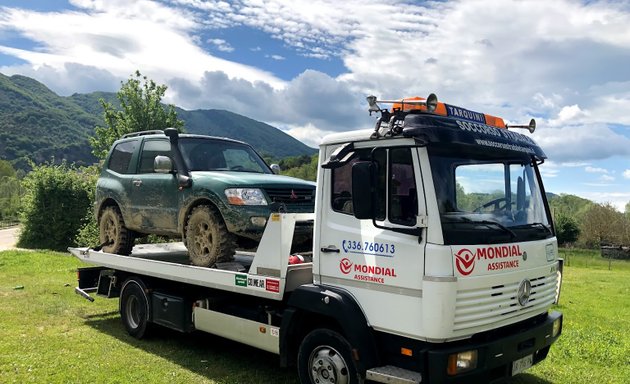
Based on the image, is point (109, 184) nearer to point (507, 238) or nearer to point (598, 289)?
point (507, 238)

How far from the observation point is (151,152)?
7445mm

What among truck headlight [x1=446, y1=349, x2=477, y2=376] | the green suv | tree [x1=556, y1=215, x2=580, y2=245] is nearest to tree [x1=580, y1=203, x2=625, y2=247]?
tree [x1=556, y1=215, x2=580, y2=245]

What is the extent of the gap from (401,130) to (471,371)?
1971 mm

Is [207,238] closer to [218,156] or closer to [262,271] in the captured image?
[262,271]

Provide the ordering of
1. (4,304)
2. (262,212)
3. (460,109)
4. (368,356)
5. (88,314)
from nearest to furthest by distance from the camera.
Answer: (368,356) → (460,109) → (262,212) → (88,314) → (4,304)

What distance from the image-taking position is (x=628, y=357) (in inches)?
265

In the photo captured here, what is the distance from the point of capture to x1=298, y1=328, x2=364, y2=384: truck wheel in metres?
4.54

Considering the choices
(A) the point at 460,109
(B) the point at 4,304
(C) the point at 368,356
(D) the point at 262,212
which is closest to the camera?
(C) the point at 368,356

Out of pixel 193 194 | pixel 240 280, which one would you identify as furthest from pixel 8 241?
pixel 240 280

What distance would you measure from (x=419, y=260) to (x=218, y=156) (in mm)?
3907

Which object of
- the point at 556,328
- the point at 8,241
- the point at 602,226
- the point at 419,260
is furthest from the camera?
the point at 602,226

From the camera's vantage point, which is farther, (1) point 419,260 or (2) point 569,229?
(2) point 569,229

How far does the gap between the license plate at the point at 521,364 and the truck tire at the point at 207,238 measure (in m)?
3.25

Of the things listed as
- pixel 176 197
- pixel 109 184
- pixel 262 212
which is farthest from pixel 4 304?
pixel 262 212
